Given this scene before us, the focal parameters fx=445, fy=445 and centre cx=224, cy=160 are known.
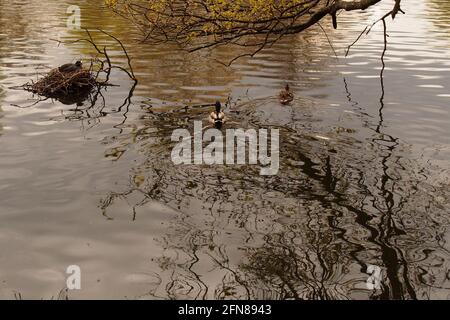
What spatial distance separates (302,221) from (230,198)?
187 centimetres

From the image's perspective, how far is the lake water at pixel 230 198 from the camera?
26.7ft

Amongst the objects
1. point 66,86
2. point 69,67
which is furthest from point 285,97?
point 69,67

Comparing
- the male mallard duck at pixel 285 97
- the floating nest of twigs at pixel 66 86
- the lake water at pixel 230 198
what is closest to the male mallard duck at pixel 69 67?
the floating nest of twigs at pixel 66 86

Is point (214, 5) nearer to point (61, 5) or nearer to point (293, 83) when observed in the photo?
point (293, 83)

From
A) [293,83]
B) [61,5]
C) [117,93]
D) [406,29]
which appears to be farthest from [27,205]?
[61,5]

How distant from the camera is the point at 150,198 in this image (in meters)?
10.8

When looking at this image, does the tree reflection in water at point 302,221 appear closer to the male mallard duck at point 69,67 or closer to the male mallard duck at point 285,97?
the male mallard duck at point 285,97

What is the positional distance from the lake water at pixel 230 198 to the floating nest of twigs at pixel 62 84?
93 centimetres

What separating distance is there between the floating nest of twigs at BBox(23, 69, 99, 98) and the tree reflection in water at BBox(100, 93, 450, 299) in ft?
22.5

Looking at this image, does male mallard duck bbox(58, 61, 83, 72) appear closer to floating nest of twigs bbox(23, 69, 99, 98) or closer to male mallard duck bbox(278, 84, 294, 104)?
floating nest of twigs bbox(23, 69, 99, 98)

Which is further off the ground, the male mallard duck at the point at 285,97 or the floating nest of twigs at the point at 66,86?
the floating nest of twigs at the point at 66,86

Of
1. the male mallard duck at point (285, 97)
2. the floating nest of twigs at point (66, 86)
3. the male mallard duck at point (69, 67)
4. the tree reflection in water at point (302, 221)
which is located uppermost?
the male mallard duck at point (69, 67)

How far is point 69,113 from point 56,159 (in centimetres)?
483
